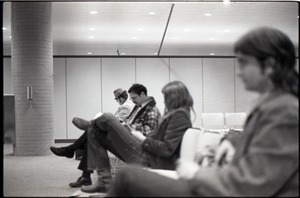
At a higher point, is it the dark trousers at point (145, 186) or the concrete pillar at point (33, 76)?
the concrete pillar at point (33, 76)

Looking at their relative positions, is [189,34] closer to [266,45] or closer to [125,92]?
[125,92]

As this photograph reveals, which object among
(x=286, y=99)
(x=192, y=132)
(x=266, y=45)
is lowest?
(x=192, y=132)

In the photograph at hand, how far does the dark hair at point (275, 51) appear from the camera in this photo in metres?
1.43

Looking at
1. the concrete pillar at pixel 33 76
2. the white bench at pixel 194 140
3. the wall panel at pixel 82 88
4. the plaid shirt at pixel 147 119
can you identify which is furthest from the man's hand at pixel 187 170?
the concrete pillar at pixel 33 76

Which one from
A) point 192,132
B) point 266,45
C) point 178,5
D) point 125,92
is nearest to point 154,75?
point 125,92

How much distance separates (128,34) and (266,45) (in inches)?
108

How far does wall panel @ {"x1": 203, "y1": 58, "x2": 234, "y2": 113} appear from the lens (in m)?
3.56

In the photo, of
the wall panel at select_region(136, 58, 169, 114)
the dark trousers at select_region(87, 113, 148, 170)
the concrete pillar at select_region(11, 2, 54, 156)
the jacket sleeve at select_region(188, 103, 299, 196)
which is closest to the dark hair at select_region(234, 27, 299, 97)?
the jacket sleeve at select_region(188, 103, 299, 196)

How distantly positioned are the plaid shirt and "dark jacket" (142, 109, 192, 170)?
0.63 meters

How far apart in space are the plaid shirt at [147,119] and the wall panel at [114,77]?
409 millimetres

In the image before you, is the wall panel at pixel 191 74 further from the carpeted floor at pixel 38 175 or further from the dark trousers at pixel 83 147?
the carpeted floor at pixel 38 175

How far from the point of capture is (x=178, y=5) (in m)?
4.12

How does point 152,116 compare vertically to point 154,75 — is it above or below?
below

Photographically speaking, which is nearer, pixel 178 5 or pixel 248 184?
pixel 248 184
